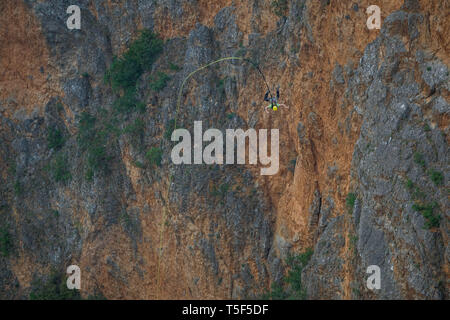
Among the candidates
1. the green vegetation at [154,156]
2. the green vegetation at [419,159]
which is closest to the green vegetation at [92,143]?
the green vegetation at [154,156]

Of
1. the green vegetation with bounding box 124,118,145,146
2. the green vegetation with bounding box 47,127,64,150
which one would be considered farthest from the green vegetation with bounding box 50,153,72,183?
the green vegetation with bounding box 124,118,145,146

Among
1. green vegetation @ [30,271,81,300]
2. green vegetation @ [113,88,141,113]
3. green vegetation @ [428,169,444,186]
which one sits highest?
green vegetation @ [113,88,141,113]

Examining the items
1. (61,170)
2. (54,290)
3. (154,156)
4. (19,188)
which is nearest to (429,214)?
(154,156)

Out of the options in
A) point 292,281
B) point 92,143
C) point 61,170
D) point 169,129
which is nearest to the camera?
point 292,281

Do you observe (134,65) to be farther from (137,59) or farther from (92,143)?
(92,143)

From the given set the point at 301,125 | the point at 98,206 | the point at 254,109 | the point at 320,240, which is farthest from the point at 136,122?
the point at 320,240

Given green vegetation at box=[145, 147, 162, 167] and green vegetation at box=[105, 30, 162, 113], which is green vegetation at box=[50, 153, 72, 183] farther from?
green vegetation at box=[145, 147, 162, 167]

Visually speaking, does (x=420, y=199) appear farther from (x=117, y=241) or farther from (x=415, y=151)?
(x=117, y=241)
